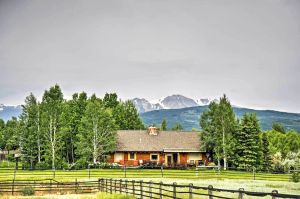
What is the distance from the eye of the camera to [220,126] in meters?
64.2

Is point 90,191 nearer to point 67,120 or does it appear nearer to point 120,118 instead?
point 67,120

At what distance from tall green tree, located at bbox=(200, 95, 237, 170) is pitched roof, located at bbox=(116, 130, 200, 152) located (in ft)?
21.8

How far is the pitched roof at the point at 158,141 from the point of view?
7144 centimetres

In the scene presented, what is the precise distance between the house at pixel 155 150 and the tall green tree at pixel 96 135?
3533 millimetres

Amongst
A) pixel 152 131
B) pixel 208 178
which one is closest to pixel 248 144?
pixel 152 131

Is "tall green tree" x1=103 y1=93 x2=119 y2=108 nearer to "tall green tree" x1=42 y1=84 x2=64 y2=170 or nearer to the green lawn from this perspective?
"tall green tree" x1=42 y1=84 x2=64 y2=170

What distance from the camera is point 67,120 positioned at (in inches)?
2987

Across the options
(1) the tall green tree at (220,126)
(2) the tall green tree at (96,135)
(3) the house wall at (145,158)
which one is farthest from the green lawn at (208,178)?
(3) the house wall at (145,158)

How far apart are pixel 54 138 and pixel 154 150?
643 inches

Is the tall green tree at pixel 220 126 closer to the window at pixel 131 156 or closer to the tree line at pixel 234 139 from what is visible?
the tree line at pixel 234 139

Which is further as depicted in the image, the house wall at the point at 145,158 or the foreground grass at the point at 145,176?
the house wall at the point at 145,158

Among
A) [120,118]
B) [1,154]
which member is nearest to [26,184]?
[120,118]

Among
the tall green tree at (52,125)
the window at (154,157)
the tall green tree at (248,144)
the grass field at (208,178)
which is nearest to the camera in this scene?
the grass field at (208,178)

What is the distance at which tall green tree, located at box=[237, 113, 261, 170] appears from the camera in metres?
61.9
